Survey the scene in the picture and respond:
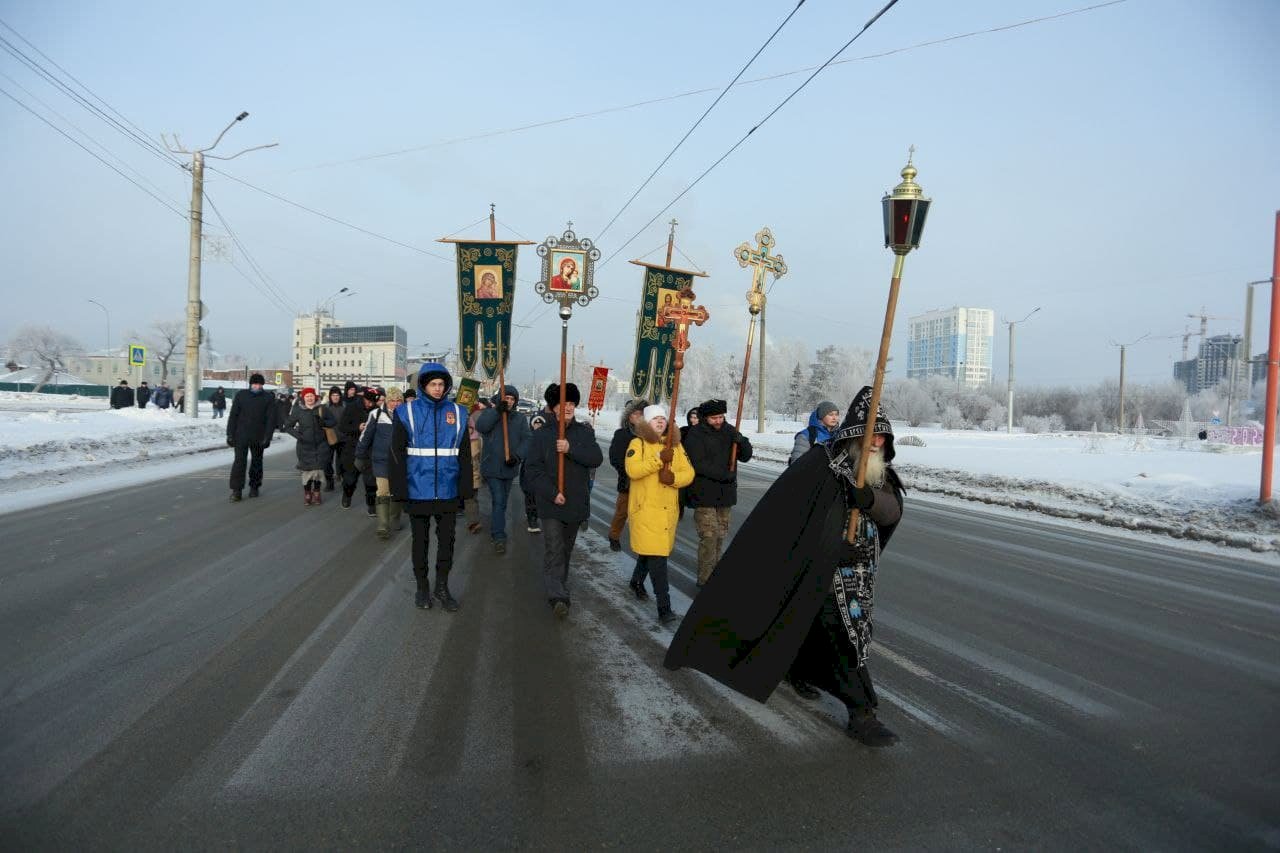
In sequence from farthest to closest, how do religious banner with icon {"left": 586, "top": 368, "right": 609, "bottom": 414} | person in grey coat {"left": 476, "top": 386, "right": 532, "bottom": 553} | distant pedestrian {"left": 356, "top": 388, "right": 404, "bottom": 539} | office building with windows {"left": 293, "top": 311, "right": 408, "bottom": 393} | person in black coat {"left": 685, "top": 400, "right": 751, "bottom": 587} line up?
1. office building with windows {"left": 293, "top": 311, "right": 408, "bottom": 393}
2. religious banner with icon {"left": 586, "top": 368, "right": 609, "bottom": 414}
3. distant pedestrian {"left": 356, "top": 388, "right": 404, "bottom": 539}
4. person in grey coat {"left": 476, "top": 386, "right": 532, "bottom": 553}
5. person in black coat {"left": 685, "top": 400, "right": 751, "bottom": 587}

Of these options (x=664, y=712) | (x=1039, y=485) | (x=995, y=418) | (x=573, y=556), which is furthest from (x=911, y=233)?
(x=995, y=418)

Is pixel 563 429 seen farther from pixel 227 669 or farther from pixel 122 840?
pixel 122 840

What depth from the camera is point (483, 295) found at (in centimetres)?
1570

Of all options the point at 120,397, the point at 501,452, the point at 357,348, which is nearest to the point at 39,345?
the point at 357,348

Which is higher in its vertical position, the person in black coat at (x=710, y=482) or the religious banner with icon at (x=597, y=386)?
the religious banner with icon at (x=597, y=386)

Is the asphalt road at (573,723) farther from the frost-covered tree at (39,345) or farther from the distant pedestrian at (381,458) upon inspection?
the frost-covered tree at (39,345)

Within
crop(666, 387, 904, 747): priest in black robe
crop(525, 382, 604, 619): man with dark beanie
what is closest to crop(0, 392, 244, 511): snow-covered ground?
crop(525, 382, 604, 619): man with dark beanie

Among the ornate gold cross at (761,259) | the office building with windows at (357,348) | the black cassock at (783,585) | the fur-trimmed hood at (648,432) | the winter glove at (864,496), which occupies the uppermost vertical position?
the office building with windows at (357,348)

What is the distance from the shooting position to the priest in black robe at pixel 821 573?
3.74 meters

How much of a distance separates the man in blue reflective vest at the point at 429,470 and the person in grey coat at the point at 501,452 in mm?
2815

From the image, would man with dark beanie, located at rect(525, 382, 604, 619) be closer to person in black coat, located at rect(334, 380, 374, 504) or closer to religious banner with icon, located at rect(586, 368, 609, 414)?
religious banner with icon, located at rect(586, 368, 609, 414)

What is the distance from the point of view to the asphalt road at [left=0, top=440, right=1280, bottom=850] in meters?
2.96

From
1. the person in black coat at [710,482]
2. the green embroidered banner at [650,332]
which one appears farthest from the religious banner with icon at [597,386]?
the person in black coat at [710,482]

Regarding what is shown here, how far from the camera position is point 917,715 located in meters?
4.11
